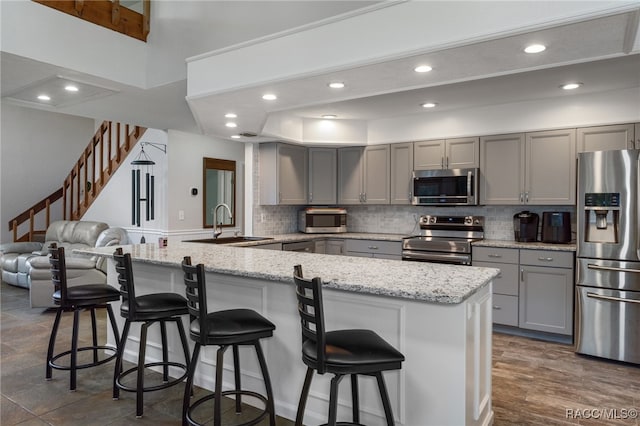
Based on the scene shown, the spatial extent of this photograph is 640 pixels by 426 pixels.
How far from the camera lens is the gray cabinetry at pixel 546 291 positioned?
152 inches

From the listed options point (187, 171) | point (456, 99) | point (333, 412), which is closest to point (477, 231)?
point (456, 99)

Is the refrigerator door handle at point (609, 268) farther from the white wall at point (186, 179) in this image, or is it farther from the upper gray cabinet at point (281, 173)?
the white wall at point (186, 179)

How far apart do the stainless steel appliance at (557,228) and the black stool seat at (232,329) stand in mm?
3325

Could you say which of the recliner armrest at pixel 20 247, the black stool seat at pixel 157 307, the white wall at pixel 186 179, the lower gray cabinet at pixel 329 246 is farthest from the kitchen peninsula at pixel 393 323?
the recliner armrest at pixel 20 247

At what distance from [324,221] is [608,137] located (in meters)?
3.27

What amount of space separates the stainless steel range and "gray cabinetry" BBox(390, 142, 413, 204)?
37 cm

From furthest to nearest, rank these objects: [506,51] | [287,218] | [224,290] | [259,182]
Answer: [287,218] → [259,182] → [224,290] → [506,51]

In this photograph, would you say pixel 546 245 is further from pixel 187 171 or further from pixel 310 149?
pixel 187 171

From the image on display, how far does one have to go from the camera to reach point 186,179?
6.24 meters

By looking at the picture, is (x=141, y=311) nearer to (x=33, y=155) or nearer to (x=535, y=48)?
(x=535, y=48)

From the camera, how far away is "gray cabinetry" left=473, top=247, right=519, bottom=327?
4129mm

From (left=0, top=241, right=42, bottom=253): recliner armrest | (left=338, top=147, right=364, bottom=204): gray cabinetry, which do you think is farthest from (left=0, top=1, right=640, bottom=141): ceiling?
(left=0, top=241, right=42, bottom=253): recliner armrest

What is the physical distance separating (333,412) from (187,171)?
17.2 feet

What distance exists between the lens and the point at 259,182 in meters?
5.48
